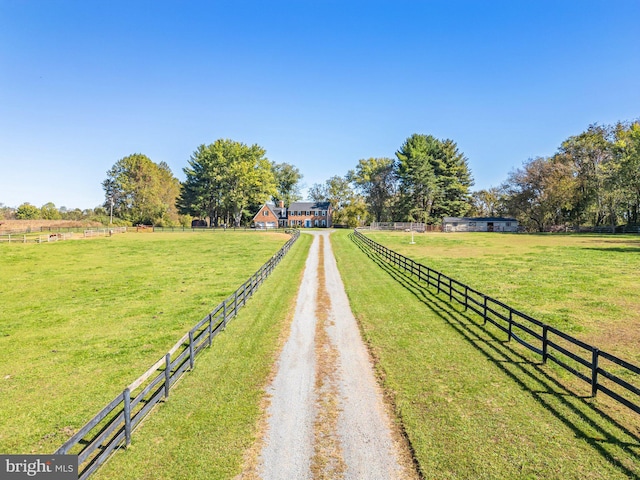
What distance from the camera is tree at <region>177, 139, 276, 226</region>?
95.4m

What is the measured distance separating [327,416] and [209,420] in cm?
297

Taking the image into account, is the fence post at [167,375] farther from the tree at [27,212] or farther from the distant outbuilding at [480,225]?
the tree at [27,212]

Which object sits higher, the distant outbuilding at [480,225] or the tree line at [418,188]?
the tree line at [418,188]

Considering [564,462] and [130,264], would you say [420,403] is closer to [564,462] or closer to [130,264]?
[564,462]

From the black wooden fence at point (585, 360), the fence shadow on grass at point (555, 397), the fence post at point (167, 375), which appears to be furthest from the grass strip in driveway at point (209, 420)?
the black wooden fence at point (585, 360)

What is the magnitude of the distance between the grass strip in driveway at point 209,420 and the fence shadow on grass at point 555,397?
7.64 meters

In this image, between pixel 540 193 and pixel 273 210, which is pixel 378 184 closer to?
pixel 273 210

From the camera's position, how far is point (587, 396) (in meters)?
9.85

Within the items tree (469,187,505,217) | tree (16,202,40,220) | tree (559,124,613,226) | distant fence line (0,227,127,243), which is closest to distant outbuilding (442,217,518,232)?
tree (559,124,613,226)

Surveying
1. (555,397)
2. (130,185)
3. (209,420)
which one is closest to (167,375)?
(209,420)

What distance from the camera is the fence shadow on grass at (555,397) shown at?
7.59m

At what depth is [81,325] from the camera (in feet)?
57.2

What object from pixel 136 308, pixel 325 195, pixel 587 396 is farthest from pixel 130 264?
pixel 325 195

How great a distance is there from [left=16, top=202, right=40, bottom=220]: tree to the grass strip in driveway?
11456 centimetres
